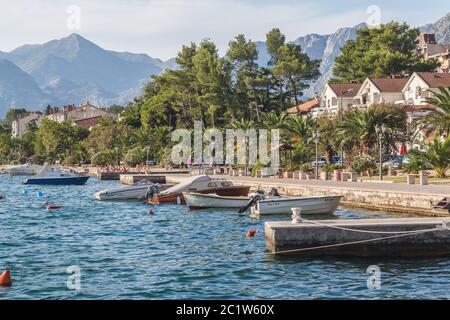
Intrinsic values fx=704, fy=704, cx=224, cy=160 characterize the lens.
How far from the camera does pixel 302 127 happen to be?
73812 mm

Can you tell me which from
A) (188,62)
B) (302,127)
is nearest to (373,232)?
(302,127)

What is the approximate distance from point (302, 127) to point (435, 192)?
3716 centimetres

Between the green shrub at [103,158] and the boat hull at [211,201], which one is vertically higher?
the green shrub at [103,158]

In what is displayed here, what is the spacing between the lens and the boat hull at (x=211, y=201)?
4362 cm

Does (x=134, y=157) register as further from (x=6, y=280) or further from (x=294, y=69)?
(x=6, y=280)

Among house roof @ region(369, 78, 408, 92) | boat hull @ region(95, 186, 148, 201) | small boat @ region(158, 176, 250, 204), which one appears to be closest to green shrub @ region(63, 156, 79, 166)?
house roof @ region(369, 78, 408, 92)

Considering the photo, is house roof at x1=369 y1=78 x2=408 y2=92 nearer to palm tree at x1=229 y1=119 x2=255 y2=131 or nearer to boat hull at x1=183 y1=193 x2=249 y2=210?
palm tree at x1=229 y1=119 x2=255 y2=131

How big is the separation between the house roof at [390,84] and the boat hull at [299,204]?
5568 centimetres

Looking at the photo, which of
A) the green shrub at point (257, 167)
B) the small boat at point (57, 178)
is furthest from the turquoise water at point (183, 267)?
the small boat at point (57, 178)

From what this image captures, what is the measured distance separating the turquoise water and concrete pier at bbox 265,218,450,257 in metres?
0.56

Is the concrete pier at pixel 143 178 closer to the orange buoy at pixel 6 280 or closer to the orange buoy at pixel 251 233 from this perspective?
the orange buoy at pixel 251 233

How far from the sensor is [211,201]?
44281 mm
